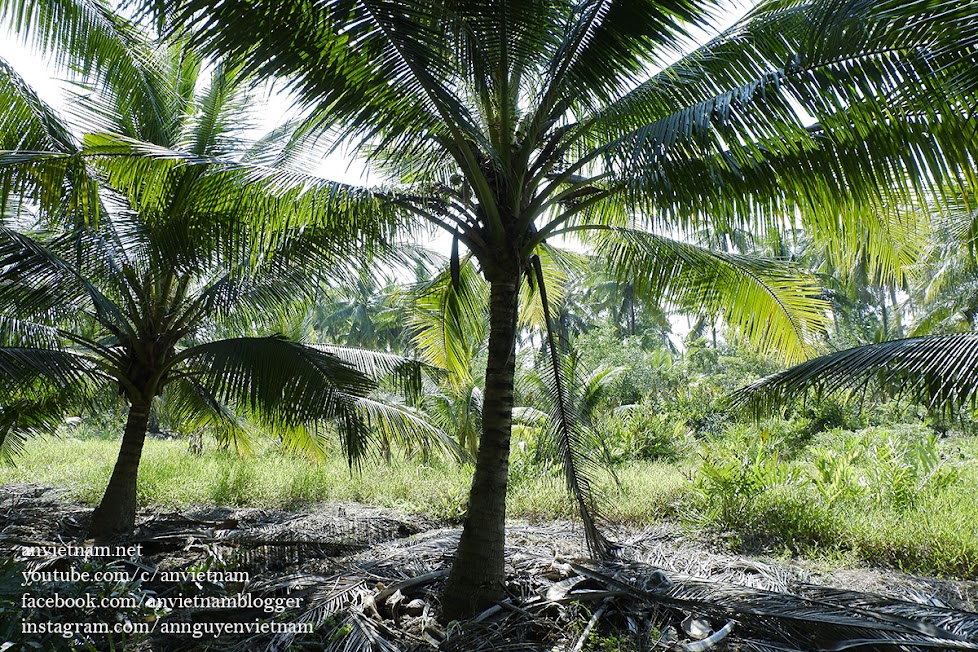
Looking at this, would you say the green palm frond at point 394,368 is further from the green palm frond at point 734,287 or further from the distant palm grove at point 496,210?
the green palm frond at point 734,287

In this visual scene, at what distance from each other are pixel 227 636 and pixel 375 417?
8.82 ft

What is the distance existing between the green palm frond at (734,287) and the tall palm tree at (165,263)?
2.28 meters

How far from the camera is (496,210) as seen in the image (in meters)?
4.04

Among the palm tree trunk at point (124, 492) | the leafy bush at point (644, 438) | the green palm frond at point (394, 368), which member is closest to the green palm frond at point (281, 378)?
the green palm frond at point (394, 368)

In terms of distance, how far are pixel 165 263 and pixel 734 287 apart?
4.63 metres

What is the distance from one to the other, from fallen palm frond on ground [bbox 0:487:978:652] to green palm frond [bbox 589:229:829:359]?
1.94 m

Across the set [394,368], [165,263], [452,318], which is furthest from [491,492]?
[165,263]

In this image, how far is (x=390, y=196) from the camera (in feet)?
14.0

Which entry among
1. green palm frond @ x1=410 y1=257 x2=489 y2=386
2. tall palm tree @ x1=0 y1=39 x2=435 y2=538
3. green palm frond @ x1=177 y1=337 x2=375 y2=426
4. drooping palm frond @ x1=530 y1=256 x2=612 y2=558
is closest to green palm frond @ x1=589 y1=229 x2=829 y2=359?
drooping palm frond @ x1=530 y1=256 x2=612 y2=558

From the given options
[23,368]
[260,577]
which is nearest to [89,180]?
[23,368]

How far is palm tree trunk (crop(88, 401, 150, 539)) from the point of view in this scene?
598 centimetres

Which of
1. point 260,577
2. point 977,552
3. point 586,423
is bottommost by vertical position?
point 977,552

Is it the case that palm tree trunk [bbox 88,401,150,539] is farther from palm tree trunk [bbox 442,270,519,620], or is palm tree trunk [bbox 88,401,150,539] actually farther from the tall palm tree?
palm tree trunk [bbox 442,270,519,620]

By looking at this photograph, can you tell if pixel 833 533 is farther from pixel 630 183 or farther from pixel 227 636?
pixel 227 636
